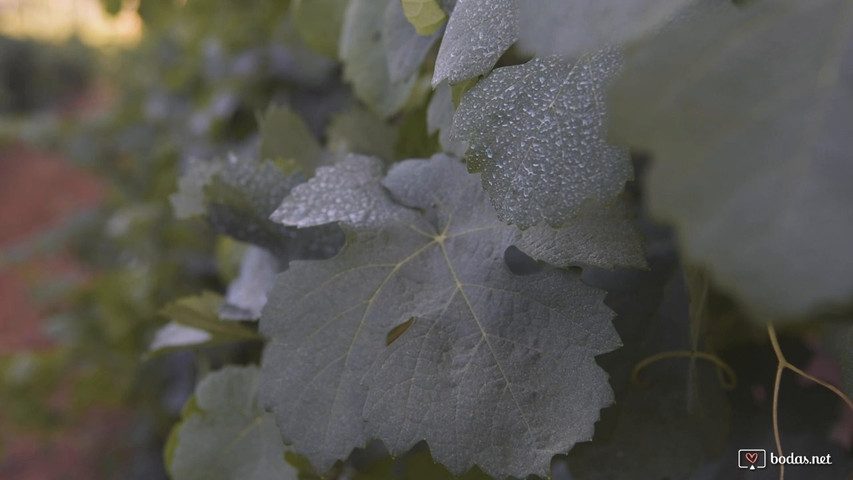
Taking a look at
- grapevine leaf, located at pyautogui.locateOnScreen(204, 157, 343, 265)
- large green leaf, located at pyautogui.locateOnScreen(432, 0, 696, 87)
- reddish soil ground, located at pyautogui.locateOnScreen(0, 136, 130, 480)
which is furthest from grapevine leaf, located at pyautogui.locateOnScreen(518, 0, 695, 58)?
reddish soil ground, located at pyautogui.locateOnScreen(0, 136, 130, 480)

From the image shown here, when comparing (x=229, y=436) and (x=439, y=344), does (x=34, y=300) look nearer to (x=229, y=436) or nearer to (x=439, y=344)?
(x=229, y=436)

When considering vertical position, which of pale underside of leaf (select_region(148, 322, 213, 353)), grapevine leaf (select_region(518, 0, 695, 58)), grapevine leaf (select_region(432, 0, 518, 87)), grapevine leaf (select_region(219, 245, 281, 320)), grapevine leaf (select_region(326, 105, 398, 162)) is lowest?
pale underside of leaf (select_region(148, 322, 213, 353))

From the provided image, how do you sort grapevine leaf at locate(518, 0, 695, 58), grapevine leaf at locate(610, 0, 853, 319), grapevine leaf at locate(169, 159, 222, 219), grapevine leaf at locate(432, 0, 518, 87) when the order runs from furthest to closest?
1. grapevine leaf at locate(169, 159, 222, 219)
2. grapevine leaf at locate(432, 0, 518, 87)
3. grapevine leaf at locate(518, 0, 695, 58)
4. grapevine leaf at locate(610, 0, 853, 319)

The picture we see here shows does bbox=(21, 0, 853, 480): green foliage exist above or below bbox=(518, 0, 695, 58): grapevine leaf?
below

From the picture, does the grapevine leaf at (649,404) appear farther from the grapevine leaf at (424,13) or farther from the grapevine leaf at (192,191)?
the grapevine leaf at (192,191)

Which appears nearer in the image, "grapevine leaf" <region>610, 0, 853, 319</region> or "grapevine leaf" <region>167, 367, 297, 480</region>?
"grapevine leaf" <region>610, 0, 853, 319</region>

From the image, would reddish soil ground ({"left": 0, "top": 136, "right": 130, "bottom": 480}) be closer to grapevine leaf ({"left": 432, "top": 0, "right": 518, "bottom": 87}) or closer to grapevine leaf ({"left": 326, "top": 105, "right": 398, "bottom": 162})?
grapevine leaf ({"left": 326, "top": 105, "right": 398, "bottom": 162})

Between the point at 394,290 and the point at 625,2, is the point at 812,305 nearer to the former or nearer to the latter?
the point at 625,2

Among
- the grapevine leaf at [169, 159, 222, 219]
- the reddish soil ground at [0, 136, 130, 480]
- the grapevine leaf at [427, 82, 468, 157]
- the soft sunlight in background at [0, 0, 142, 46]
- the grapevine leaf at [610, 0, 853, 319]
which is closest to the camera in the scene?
the grapevine leaf at [610, 0, 853, 319]
